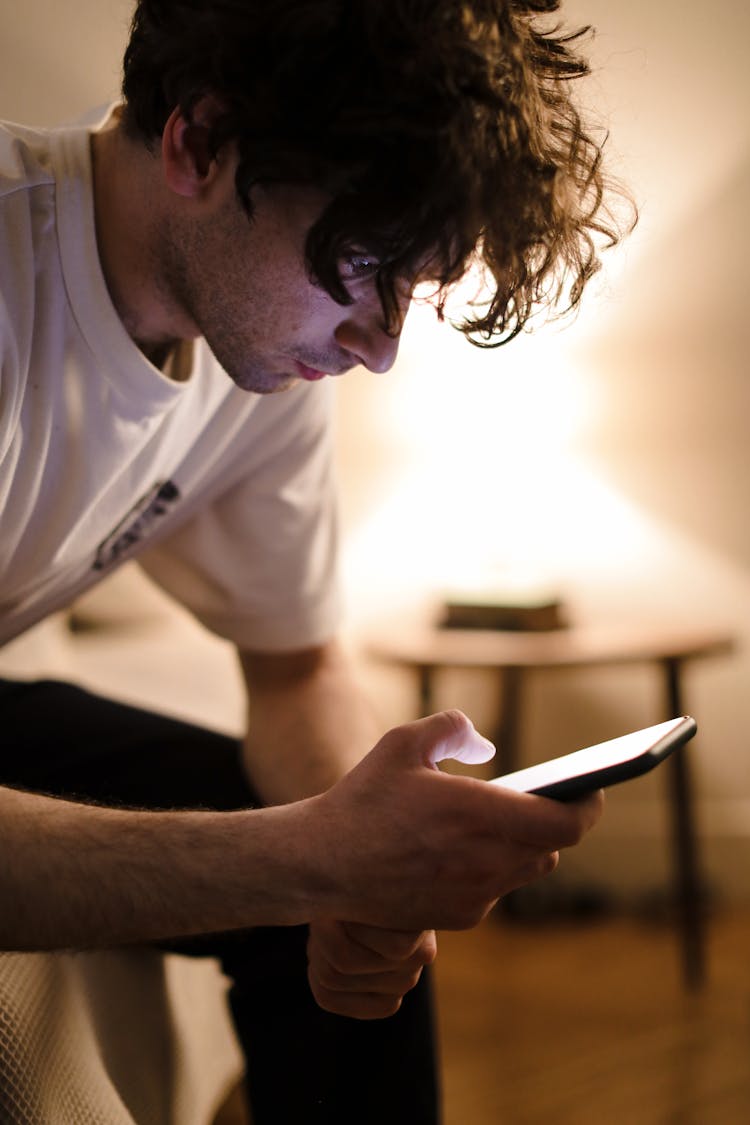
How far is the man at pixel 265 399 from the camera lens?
695 mm

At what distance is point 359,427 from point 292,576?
93 centimetres

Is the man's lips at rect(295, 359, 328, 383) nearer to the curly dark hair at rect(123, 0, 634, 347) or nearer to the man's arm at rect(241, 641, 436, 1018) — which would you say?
the curly dark hair at rect(123, 0, 634, 347)

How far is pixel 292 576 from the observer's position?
114cm

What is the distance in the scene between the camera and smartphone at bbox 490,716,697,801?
647 millimetres

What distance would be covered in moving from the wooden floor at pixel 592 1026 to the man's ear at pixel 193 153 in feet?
3.68

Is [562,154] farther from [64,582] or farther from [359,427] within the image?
[359,427]

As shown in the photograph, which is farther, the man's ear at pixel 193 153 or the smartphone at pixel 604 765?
the man's ear at pixel 193 153

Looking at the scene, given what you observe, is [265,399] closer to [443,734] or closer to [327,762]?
[327,762]

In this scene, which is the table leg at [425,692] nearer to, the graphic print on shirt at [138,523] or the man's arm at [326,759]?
the man's arm at [326,759]

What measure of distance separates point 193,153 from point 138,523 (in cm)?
35

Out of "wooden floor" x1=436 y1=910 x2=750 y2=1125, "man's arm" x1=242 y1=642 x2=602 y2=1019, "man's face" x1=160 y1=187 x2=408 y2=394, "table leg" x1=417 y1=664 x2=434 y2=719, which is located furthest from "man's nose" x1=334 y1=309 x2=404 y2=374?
"wooden floor" x1=436 y1=910 x2=750 y2=1125

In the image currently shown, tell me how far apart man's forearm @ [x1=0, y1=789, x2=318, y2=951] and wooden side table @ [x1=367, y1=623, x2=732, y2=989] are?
0.88 m

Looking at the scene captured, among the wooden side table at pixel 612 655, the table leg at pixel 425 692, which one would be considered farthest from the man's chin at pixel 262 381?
the table leg at pixel 425 692

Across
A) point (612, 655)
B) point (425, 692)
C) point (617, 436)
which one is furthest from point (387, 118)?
point (617, 436)
